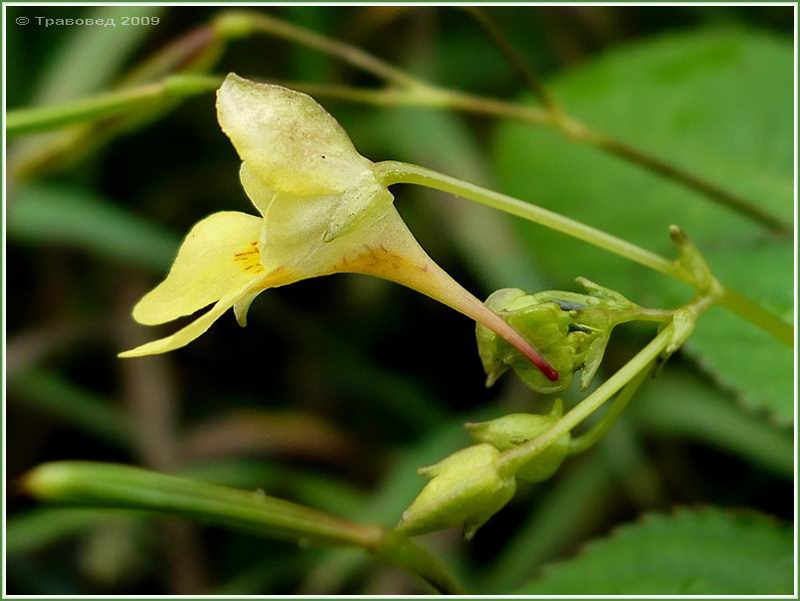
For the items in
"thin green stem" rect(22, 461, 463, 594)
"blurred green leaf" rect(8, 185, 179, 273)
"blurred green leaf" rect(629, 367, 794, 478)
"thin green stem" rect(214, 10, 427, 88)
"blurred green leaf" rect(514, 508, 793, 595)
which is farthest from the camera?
"blurred green leaf" rect(8, 185, 179, 273)

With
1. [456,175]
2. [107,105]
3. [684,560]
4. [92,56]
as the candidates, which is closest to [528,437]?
[684,560]

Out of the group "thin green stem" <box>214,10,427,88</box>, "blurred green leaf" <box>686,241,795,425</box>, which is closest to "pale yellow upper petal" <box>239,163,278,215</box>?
"thin green stem" <box>214,10,427,88</box>

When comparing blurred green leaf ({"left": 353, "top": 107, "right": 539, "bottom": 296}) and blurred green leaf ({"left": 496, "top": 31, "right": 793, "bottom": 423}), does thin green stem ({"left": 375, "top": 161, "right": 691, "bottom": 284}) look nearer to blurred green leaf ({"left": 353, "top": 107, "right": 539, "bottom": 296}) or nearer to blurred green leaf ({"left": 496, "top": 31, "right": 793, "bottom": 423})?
blurred green leaf ({"left": 496, "top": 31, "right": 793, "bottom": 423})

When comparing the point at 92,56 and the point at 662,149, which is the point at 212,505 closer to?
the point at 662,149

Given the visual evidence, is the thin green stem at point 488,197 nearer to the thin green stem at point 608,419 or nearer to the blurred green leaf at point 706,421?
the thin green stem at point 608,419

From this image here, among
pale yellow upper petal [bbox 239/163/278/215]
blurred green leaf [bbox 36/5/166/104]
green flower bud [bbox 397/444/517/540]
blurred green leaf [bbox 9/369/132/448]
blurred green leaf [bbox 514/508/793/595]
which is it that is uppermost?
blurred green leaf [bbox 36/5/166/104]

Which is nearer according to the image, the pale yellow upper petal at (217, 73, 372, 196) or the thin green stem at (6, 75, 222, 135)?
the pale yellow upper petal at (217, 73, 372, 196)
